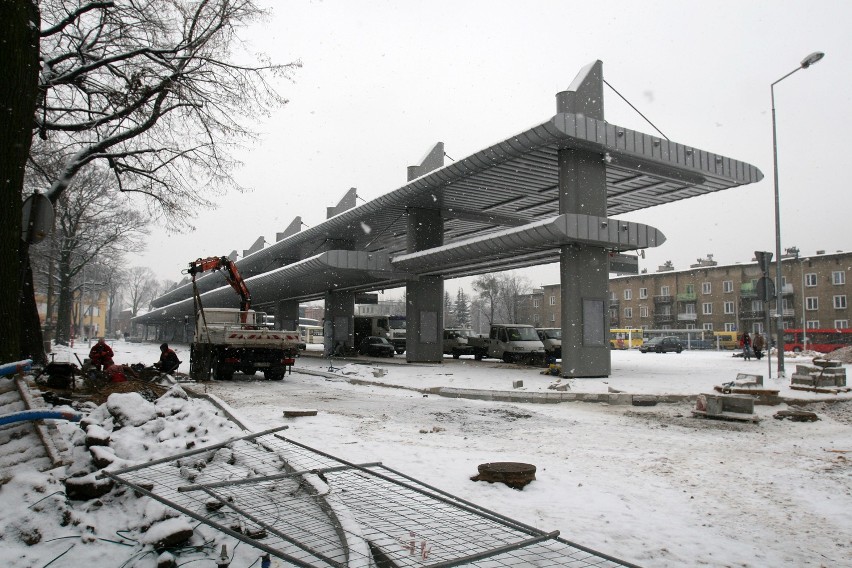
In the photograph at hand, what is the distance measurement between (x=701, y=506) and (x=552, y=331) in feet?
78.7

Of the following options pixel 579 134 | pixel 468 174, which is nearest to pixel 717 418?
pixel 579 134

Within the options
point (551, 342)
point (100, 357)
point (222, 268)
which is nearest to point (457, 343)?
point (551, 342)

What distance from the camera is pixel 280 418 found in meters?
10.1

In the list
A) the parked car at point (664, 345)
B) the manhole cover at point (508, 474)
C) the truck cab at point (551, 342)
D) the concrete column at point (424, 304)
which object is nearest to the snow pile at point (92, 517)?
the manhole cover at point (508, 474)

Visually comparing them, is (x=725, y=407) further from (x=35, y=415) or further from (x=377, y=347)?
(x=377, y=347)

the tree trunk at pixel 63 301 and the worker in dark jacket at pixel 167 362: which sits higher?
the tree trunk at pixel 63 301

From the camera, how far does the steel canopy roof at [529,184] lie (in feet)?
59.7

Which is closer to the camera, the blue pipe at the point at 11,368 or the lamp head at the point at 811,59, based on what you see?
the blue pipe at the point at 11,368

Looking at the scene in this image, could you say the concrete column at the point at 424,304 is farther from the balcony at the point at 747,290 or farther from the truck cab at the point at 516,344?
the balcony at the point at 747,290

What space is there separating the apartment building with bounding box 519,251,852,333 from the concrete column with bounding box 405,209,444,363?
120ft

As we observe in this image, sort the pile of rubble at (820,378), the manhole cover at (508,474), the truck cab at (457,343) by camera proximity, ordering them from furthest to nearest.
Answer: the truck cab at (457,343), the pile of rubble at (820,378), the manhole cover at (508,474)

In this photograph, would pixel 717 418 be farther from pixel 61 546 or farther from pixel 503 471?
pixel 61 546

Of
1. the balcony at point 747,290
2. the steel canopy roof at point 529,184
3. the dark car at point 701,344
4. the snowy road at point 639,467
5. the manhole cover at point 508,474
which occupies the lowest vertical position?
the dark car at point 701,344

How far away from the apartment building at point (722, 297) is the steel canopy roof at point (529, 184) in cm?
3323
